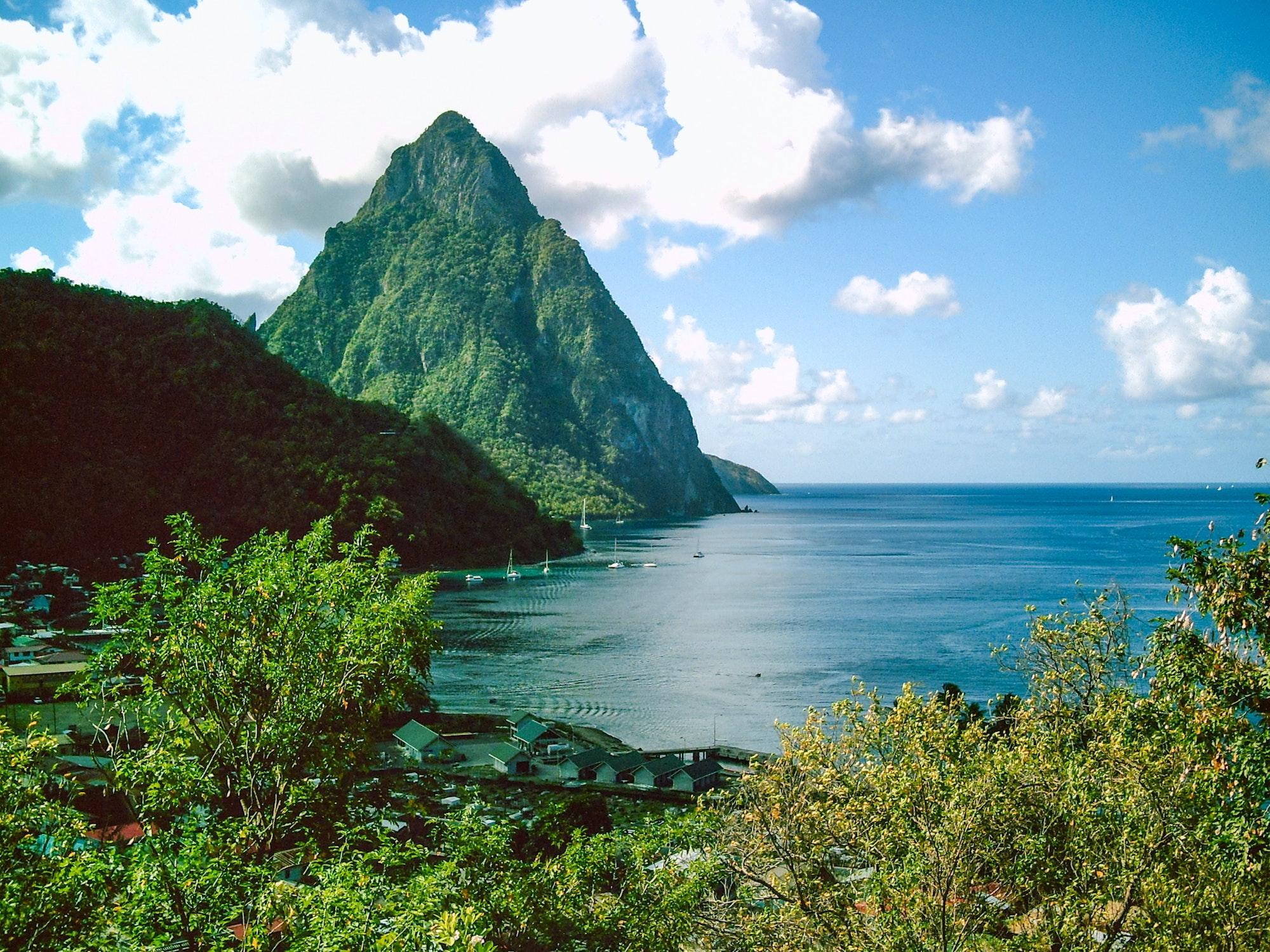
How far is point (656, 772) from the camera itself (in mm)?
27875

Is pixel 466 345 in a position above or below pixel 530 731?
above

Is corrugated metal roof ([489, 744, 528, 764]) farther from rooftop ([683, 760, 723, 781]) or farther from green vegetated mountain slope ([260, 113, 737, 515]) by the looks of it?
green vegetated mountain slope ([260, 113, 737, 515])

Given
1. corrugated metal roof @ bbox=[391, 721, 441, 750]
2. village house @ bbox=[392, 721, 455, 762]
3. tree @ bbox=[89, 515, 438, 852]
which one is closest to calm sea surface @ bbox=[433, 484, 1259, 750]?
corrugated metal roof @ bbox=[391, 721, 441, 750]

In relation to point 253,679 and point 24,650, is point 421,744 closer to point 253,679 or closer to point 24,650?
point 24,650

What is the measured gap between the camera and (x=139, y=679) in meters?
9.16

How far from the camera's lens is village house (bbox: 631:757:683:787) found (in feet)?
90.2

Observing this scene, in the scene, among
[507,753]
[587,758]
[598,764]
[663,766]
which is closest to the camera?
[663,766]

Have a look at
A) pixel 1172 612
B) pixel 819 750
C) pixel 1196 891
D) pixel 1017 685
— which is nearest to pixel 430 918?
pixel 819 750

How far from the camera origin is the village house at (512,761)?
29.2 metres

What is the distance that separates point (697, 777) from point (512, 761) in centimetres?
669

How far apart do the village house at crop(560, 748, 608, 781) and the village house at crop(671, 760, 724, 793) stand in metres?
2.95

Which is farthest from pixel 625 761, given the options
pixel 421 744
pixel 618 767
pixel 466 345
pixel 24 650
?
pixel 466 345

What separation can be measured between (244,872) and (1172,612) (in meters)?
57.0

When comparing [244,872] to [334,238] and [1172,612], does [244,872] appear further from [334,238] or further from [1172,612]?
[334,238]
